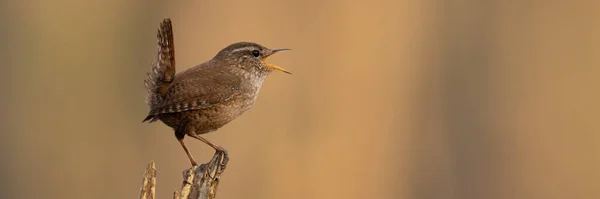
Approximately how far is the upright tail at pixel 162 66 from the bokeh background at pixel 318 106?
5084mm

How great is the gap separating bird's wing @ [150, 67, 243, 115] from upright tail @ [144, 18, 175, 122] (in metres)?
0.04

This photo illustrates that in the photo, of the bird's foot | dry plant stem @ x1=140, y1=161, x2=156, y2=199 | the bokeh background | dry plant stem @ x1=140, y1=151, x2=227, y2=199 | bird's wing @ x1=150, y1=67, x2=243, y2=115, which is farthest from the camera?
the bokeh background

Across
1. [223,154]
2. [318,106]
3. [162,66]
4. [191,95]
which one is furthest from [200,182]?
[318,106]

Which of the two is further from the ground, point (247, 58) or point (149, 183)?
point (247, 58)

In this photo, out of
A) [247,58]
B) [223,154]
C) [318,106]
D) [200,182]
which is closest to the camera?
[200,182]

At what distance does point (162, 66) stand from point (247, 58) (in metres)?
0.41

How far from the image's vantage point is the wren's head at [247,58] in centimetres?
415

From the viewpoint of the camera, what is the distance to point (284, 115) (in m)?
9.70

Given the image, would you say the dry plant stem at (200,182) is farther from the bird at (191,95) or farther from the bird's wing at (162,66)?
the bird's wing at (162,66)

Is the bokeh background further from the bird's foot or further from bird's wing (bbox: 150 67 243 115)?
the bird's foot

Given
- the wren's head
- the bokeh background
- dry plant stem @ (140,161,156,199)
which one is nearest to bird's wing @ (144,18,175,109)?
the wren's head

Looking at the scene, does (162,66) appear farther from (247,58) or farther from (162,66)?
(247,58)

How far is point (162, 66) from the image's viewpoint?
3904 mm

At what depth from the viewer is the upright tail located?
3.88 metres
